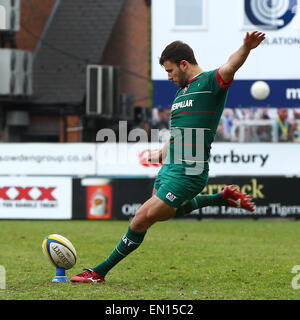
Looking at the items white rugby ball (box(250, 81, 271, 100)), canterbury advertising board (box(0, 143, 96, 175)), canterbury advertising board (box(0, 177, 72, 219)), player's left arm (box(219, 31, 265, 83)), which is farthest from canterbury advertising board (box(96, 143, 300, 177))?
player's left arm (box(219, 31, 265, 83))

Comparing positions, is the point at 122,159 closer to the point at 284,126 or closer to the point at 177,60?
the point at 284,126

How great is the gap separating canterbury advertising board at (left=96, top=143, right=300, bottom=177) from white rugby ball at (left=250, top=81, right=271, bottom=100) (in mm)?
1435

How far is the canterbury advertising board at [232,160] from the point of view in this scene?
656 inches

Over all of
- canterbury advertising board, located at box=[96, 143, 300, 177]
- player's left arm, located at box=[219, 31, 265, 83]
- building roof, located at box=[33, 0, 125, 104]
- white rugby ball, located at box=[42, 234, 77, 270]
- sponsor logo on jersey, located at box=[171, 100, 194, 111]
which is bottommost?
white rugby ball, located at box=[42, 234, 77, 270]

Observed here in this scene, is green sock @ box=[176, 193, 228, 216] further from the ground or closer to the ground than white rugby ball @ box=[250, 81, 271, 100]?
closer to the ground

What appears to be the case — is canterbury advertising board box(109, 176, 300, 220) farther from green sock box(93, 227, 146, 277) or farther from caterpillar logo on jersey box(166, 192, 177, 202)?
caterpillar logo on jersey box(166, 192, 177, 202)

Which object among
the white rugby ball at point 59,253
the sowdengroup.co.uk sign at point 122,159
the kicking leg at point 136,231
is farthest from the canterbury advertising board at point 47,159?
the kicking leg at point 136,231

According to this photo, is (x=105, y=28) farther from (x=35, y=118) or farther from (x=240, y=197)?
(x=240, y=197)

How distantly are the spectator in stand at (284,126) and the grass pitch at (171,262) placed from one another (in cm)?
365

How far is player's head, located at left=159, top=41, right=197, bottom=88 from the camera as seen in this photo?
693 centimetres

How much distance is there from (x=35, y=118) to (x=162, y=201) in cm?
1949

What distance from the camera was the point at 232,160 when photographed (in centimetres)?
1669

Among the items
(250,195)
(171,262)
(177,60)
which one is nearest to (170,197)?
(177,60)
